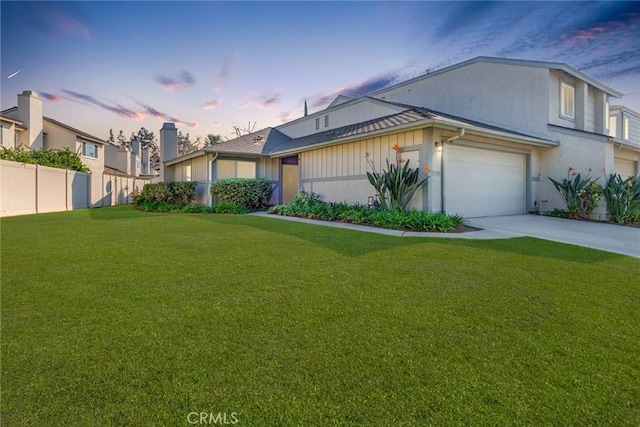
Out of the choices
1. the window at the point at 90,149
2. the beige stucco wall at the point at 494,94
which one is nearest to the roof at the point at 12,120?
the window at the point at 90,149

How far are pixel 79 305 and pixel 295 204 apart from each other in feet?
30.7

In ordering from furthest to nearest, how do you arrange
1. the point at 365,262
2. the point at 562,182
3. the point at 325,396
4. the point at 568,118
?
the point at 568,118, the point at 562,182, the point at 365,262, the point at 325,396

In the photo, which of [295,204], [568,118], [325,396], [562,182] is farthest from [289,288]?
[568,118]

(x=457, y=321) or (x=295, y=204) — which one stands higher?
(x=295, y=204)

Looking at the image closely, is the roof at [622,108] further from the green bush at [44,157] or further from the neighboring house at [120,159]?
the neighboring house at [120,159]

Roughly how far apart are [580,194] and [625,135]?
1025cm

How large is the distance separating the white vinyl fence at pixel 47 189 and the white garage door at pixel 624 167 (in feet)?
77.7

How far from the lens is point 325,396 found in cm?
164

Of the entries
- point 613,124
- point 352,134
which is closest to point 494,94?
point 352,134

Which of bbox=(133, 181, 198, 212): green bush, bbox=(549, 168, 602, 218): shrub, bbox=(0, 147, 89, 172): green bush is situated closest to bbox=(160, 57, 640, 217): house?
bbox=(549, 168, 602, 218): shrub

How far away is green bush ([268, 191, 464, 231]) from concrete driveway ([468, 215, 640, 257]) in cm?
118

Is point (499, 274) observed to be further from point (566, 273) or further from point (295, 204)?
point (295, 204)

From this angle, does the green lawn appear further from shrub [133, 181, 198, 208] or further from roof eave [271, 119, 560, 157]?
shrub [133, 181, 198, 208]

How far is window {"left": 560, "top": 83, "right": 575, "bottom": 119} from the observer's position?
1154 cm
